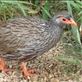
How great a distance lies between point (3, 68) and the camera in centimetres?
531

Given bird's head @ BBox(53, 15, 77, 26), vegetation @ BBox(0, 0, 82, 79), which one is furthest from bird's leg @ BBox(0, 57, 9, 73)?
bird's head @ BBox(53, 15, 77, 26)

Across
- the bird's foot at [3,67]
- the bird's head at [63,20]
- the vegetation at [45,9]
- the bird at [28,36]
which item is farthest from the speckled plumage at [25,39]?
the vegetation at [45,9]

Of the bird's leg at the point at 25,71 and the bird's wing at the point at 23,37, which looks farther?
the bird's leg at the point at 25,71

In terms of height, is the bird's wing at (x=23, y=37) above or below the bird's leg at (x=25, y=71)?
above

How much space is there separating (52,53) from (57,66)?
212mm

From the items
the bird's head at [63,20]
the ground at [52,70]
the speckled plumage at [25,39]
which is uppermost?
the bird's head at [63,20]

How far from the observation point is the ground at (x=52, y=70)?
A: 527 centimetres

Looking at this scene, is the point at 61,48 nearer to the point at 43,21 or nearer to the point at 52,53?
the point at 52,53

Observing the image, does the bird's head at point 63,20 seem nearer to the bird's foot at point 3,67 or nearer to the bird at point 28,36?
the bird at point 28,36

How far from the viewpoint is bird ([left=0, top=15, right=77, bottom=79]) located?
5027mm

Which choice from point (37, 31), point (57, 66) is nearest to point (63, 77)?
point (57, 66)

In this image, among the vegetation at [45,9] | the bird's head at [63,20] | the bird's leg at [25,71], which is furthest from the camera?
the vegetation at [45,9]

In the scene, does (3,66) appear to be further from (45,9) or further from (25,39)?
(45,9)

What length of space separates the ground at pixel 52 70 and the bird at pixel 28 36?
0.19 meters
